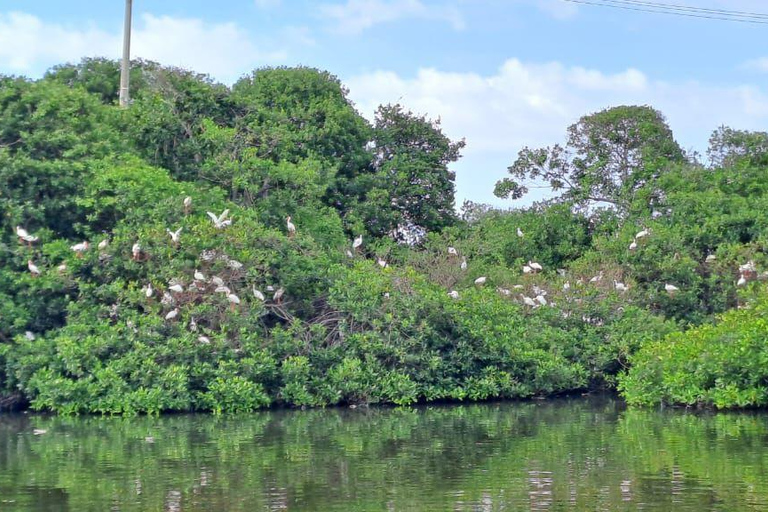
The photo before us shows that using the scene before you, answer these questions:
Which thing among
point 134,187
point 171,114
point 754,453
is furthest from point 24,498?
point 171,114

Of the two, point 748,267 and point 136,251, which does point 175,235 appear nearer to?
point 136,251

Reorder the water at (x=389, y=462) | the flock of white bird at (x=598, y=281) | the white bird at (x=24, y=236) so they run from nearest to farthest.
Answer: the water at (x=389, y=462)
the white bird at (x=24, y=236)
the flock of white bird at (x=598, y=281)

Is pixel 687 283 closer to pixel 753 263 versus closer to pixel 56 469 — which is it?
pixel 753 263

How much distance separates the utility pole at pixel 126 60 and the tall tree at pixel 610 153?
11.1 meters

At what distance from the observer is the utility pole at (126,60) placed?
2384 centimetres

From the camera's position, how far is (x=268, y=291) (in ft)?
60.6

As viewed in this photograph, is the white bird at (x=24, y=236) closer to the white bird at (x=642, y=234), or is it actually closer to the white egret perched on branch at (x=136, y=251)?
the white egret perched on branch at (x=136, y=251)

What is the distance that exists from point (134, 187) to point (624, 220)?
13442mm

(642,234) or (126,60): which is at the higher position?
(126,60)

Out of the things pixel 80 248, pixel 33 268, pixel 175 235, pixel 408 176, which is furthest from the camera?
pixel 408 176

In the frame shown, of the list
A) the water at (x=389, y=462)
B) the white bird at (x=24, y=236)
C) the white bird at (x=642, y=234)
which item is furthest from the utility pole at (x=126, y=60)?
the white bird at (x=642, y=234)

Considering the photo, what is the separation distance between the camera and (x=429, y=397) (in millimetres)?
18438

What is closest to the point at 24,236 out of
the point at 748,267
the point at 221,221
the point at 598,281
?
the point at 221,221

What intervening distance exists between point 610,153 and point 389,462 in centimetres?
1879
